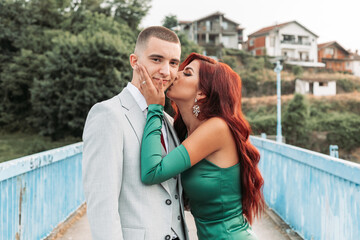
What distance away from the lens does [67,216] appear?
6059 millimetres

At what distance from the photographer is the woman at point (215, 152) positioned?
2473 millimetres

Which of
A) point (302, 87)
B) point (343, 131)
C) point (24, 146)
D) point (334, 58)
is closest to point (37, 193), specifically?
point (24, 146)

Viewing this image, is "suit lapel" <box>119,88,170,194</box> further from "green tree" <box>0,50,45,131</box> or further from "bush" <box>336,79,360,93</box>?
"bush" <box>336,79,360,93</box>

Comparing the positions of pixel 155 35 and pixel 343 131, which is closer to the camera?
pixel 155 35

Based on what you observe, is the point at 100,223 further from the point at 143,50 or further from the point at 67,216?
the point at 67,216

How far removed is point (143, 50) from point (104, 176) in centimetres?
85

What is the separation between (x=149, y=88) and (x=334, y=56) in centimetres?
7671

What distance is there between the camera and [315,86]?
50.7m

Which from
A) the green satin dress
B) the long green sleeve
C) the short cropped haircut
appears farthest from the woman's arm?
the short cropped haircut

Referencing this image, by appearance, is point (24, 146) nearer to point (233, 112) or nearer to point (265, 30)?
point (233, 112)

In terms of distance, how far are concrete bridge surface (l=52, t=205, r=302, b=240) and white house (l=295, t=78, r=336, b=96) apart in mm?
46848

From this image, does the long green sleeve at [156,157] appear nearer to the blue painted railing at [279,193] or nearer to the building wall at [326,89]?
the blue painted railing at [279,193]

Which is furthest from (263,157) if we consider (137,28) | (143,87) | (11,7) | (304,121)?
(11,7)

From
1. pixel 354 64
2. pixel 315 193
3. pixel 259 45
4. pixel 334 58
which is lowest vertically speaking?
pixel 315 193
